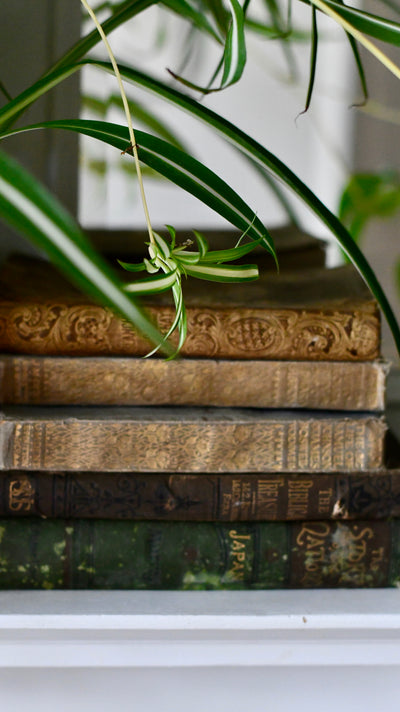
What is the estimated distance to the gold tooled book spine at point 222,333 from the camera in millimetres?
453

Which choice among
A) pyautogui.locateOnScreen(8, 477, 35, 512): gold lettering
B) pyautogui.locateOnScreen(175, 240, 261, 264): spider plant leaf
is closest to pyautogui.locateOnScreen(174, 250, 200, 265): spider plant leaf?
pyautogui.locateOnScreen(175, 240, 261, 264): spider plant leaf

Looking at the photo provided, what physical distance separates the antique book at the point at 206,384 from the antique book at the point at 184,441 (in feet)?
0.03

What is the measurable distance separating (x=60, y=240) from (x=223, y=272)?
11 cm

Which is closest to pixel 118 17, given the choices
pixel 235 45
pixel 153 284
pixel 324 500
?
pixel 235 45

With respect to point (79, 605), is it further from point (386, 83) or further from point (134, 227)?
point (386, 83)

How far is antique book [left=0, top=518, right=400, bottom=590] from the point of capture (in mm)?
446

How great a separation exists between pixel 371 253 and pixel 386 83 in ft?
0.76

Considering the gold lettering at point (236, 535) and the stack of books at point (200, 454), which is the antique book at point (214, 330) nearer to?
the stack of books at point (200, 454)

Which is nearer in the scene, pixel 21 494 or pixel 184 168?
pixel 184 168

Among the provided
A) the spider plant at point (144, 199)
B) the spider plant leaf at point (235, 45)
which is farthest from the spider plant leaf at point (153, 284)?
the spider plant leaf at point (235, 45)

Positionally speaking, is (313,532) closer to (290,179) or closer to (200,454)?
(200,454)

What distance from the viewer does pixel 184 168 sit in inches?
12.7

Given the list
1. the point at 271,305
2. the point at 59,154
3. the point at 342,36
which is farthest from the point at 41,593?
the point at 342,36

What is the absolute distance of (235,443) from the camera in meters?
0.44
